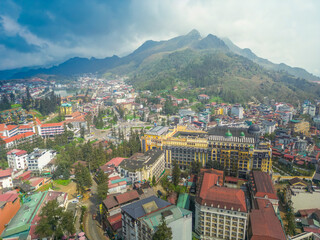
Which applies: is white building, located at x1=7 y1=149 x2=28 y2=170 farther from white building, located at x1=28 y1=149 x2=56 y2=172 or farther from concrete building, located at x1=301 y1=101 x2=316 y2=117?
concrete building, located at x1=301 y1=101 x2=316 y2=117

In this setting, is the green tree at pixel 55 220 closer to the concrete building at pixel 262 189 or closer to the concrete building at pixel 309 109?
the concrete building at pixel 262 189

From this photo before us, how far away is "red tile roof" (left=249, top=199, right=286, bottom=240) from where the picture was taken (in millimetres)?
21469

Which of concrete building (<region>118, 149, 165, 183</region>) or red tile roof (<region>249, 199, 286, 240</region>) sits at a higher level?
concrete building (<region>118, 149, 165, 183</region>)

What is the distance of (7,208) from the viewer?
26938 millimetres

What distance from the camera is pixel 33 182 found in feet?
121

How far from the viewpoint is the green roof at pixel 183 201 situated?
28.7 m

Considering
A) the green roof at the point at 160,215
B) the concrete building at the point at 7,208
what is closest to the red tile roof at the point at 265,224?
the green roof at the point at 160,215

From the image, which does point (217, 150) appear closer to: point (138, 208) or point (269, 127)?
point (138, 208)

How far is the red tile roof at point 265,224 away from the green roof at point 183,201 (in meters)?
7.90

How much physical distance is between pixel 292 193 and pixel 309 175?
800cm

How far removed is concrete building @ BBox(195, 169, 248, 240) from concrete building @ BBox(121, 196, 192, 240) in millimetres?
3536

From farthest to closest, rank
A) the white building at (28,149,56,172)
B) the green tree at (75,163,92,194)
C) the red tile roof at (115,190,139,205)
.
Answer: the white building at (28,149,56,172) → the green tree at (75,163,92,194) → the red tile roof at (115,190,139,205)

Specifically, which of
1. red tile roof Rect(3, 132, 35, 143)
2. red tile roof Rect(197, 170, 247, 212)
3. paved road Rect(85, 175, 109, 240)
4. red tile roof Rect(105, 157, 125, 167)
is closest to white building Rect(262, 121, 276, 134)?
red tile roof Rect(197, 170, 247, 212)

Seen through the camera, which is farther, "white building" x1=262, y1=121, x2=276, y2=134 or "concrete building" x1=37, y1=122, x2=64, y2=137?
"concrete building" x1=37, y1=122, x2=64, y2=137
